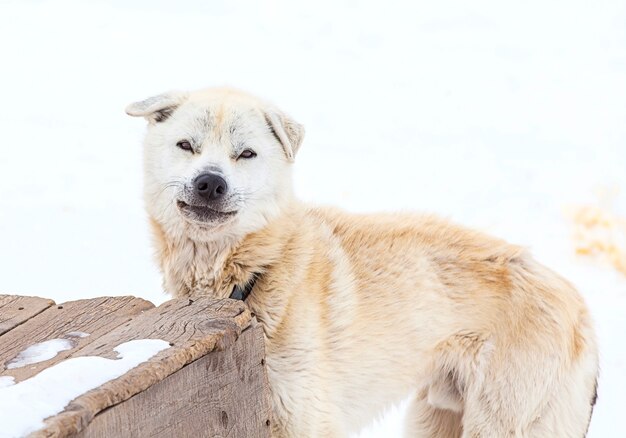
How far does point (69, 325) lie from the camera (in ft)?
8.73

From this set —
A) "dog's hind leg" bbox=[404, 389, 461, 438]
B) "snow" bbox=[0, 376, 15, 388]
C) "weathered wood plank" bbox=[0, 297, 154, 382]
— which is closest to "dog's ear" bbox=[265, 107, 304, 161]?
"weathered wood plank" bbox=[0, 297, 154, 382]

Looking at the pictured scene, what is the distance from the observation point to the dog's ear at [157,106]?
137 inches

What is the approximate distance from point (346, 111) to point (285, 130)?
635 cm

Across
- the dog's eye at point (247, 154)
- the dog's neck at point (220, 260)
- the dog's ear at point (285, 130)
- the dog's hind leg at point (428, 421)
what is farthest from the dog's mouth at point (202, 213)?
the dog's hind leg at point (428, 421)

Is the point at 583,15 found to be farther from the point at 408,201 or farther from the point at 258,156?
the point at 258,156

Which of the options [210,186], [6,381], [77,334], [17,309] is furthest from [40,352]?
[210,186]

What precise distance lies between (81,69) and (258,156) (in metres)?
7.71

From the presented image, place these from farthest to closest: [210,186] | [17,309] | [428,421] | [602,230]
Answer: [602,230]
[428,421]
[210,186]
[17,309]

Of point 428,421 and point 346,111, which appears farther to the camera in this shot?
point 346,111

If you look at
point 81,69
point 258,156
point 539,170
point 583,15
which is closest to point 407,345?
point 258,156

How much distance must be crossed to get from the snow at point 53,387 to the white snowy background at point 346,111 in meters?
4.00

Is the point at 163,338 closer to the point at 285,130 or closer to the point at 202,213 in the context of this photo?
the point at 202,213

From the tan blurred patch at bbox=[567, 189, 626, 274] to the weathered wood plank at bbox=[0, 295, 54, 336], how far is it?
5.22 metres

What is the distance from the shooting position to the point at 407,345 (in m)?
3.72
